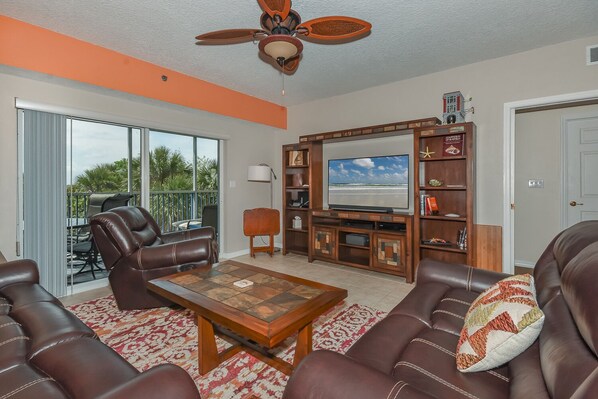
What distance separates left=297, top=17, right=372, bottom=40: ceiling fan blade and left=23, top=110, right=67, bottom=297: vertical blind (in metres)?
2.71

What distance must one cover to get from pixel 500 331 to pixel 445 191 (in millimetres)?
2974

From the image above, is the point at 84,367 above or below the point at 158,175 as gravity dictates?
below

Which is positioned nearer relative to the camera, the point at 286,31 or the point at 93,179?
the point at 286,31

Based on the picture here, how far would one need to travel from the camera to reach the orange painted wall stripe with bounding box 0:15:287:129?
2.54m

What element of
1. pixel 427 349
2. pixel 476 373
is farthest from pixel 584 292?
pixel 427 349

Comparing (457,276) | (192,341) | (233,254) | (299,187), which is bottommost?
(192,341)

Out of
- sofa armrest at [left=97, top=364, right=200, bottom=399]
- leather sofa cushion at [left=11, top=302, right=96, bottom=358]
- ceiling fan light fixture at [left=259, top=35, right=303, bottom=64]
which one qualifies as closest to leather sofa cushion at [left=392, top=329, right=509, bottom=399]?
sofa armrest at [left=97, top=364, right=200, bottom=399]

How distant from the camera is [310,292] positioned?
181 cm

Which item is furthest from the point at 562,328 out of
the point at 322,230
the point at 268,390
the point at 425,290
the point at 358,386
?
the point at 322,230

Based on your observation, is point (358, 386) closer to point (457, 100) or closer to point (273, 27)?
point (273, 27)

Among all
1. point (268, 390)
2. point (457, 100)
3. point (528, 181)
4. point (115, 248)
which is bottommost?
point (268, 390)

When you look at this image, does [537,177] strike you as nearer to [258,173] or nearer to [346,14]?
[346,14]

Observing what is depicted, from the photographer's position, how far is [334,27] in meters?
1.99

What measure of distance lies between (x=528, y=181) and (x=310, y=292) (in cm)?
404
